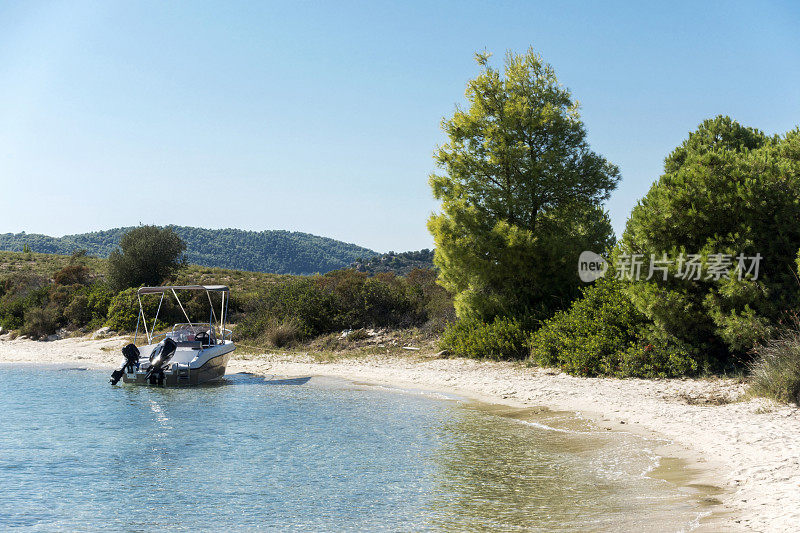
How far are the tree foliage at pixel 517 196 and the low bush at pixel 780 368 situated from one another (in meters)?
7.94

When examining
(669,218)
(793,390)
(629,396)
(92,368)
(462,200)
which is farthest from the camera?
(92,368)

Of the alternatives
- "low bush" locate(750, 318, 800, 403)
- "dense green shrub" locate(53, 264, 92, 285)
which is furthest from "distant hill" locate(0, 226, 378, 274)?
"low bush" locate(750, 318, 800, 403)

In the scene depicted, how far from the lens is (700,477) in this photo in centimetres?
885

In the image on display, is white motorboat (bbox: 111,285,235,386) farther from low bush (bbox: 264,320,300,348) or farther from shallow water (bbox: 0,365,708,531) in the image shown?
low bush (bbox: 264,320,300,348)

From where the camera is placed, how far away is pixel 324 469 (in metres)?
10.4

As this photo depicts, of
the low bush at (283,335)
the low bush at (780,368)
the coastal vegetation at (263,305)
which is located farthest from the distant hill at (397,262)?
the low bush at (780,368)

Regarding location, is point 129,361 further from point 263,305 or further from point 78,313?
point 78,313

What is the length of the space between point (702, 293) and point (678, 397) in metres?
3.08

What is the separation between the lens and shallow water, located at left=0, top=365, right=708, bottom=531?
783 centimetres

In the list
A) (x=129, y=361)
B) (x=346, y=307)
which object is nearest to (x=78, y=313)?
(x=346, y=307)

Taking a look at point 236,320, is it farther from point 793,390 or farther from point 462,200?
point 793,390

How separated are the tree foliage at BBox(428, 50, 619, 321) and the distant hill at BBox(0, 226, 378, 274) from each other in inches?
4070

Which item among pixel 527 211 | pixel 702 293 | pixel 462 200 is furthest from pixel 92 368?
pixel 702 293

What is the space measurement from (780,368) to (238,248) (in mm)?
130245
